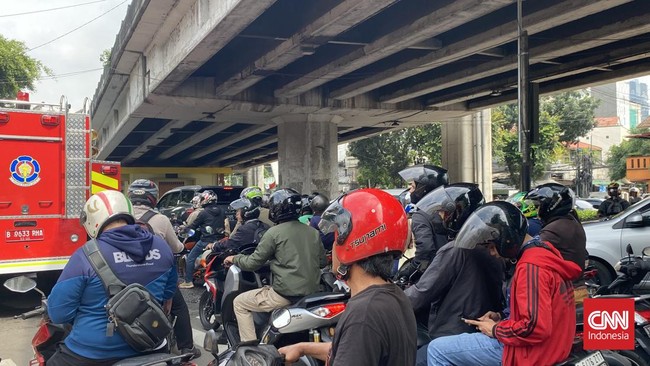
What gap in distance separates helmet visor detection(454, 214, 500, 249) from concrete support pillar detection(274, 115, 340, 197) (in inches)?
621

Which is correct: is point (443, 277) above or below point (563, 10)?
below

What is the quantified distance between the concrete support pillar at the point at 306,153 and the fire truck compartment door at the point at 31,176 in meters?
11.8

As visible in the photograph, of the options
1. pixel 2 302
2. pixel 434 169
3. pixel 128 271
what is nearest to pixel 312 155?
pixel 2 302

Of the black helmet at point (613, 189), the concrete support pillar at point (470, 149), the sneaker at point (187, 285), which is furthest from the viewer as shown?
the concrete support pillar at point (470, 149)

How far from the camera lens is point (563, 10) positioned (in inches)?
379

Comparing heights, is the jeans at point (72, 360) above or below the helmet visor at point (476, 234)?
below

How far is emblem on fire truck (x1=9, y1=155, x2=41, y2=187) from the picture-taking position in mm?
7207

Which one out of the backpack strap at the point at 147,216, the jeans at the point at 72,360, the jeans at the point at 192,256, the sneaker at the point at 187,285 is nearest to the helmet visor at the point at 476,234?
the jeans at the point at 72,360

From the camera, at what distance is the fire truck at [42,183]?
714cm

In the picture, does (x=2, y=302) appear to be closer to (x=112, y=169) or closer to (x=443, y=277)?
(x=112, y=169)

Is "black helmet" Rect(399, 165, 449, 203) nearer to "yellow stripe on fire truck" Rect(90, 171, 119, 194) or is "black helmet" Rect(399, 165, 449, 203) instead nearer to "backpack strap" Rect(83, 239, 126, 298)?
"backpack strap" Rect(83, 239, 126, 298)

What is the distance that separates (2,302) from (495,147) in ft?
105

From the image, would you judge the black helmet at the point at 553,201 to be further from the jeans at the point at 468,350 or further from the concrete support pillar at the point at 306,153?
the concrete support pillar at the point at 306,153

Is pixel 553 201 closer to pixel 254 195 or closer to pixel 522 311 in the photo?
pixel 522 311
